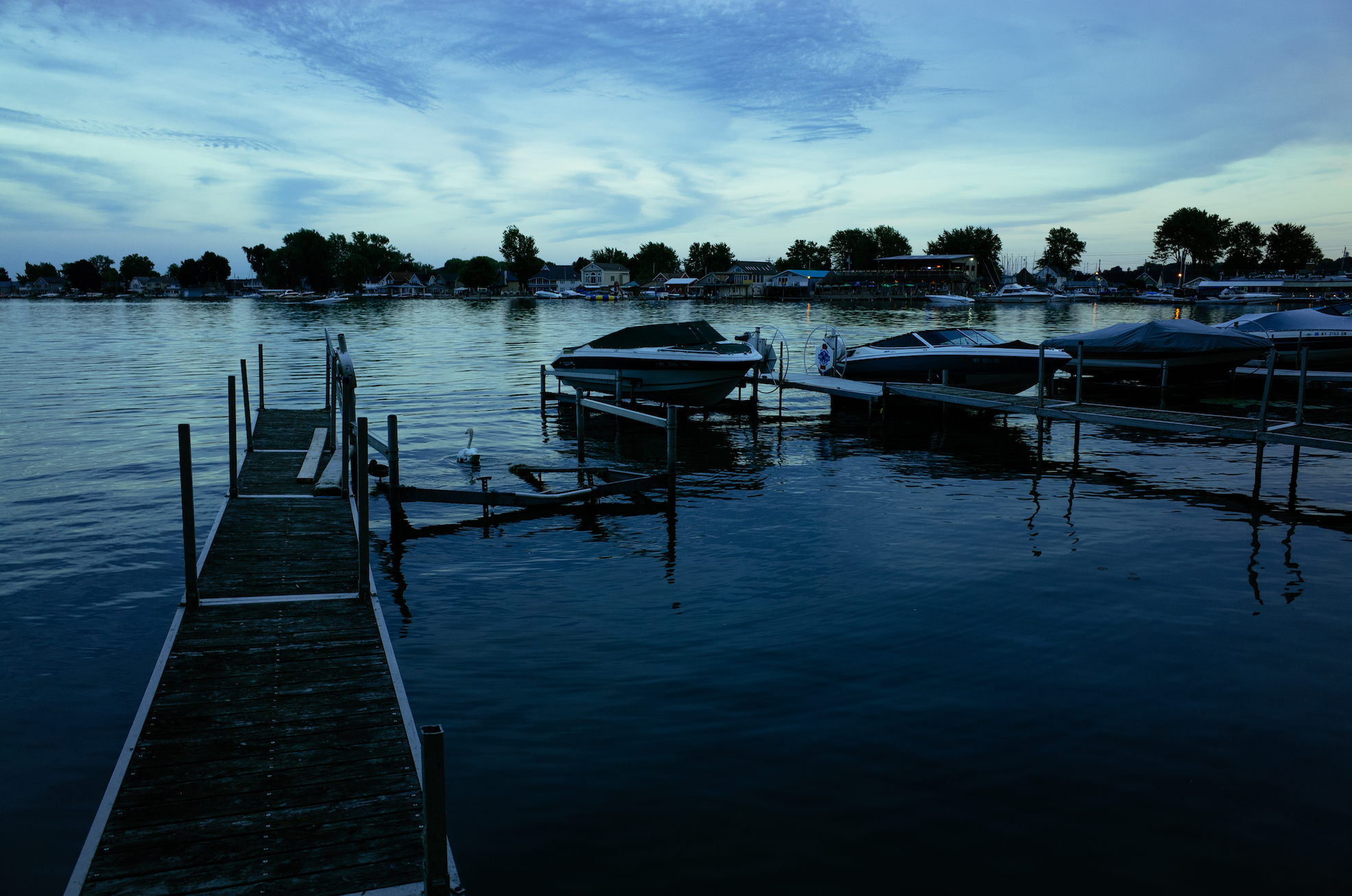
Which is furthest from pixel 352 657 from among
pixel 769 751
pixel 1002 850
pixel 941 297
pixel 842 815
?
pixel 941 297

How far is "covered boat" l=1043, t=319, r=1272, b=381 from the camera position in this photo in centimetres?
2992

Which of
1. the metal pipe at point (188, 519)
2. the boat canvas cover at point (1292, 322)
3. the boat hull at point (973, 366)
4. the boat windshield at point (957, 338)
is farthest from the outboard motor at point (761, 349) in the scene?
the boat canvas cover at point (1292, 322)

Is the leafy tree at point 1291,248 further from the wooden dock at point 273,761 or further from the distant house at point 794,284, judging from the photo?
the wooden dock at point 273,761

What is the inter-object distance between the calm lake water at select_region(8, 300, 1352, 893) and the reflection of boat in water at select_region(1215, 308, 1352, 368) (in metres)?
16.9

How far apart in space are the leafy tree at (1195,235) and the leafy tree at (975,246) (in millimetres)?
34358

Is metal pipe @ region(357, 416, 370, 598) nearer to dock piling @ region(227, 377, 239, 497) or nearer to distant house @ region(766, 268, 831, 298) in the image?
dock piling @ region(227, 377, 239, 497)

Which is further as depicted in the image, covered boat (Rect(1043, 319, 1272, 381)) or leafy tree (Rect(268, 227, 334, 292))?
leafy tree (Rect(268, 227, 334, 292))

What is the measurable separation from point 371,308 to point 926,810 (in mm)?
144805

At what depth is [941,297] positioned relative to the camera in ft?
452

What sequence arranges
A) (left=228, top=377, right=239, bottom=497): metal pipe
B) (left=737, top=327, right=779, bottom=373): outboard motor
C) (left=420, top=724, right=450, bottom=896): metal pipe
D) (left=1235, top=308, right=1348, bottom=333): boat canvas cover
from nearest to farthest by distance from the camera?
(left=420, top=724, right=450, bottom=896): metal pipe → (left=228, top=377, right=239, bottom=497): metal pipe → (left=737, top=327, right=779, bottom=373): outboard motor → (left=1235, top=308, right=1348, bottom=333): boat canvas cover

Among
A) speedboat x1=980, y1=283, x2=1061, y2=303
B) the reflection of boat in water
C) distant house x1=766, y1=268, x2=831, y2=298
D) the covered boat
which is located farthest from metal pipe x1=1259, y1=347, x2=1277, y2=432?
distant house x1=766, y1=268, x2=831, y2=298

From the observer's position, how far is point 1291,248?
167500mm

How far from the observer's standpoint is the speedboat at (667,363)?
82.3ft

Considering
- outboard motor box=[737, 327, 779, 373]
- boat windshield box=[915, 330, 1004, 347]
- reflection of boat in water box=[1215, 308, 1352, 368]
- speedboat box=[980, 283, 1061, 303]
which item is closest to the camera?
boat windshield box=[915, 330, 1004, 347]
